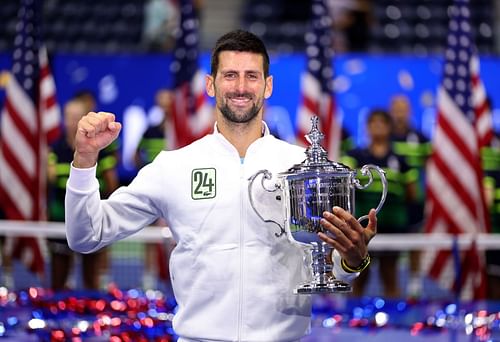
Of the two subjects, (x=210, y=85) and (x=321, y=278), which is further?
(x=210, y=85)

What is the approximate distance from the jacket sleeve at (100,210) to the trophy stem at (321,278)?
25.2 inches

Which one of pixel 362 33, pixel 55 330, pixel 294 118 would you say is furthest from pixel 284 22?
pixel 55 330

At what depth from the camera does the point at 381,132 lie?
9.21m

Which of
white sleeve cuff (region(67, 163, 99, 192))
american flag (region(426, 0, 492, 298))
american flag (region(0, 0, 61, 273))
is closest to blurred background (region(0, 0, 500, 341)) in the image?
american flag (region(426, 0, 492, 298))

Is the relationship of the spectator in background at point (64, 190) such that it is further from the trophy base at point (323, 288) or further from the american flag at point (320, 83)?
the trophy base at point (323, 288)

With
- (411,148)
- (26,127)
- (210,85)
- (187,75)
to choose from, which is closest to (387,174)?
(411,148)

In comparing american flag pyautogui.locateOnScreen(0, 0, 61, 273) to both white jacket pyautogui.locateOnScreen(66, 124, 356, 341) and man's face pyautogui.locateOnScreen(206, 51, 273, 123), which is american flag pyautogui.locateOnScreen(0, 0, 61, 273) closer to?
white jacket pyautogui.locateOnScreen(66, 124, 356, 341)

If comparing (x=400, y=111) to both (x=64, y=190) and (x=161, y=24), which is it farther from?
(x=161, y=24)

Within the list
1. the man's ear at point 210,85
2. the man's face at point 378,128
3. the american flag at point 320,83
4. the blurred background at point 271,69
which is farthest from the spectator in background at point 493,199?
the man's ear at point 210,85

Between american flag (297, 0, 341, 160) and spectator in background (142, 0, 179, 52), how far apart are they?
3.79 meters

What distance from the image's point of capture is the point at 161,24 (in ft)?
44.7

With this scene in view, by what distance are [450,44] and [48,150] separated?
393cm

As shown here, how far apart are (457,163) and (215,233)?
5806mm

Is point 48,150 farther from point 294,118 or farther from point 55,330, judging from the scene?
point 55,330
